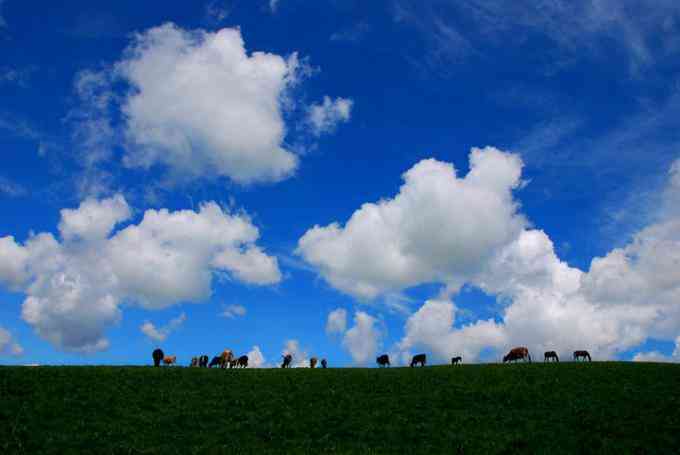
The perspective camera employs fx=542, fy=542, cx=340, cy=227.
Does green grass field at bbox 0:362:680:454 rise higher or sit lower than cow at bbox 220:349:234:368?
lower

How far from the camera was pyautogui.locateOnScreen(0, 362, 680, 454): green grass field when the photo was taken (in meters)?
27.2

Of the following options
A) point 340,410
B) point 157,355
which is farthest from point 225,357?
point 340,410

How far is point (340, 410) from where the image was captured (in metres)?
34.1

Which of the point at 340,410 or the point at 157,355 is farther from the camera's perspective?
the point at 157,355

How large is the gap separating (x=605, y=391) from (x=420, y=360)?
80.9ft

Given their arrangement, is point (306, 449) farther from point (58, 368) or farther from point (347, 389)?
point (58, 368)

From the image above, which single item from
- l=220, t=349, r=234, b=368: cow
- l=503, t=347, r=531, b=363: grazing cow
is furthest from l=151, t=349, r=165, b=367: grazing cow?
l=503, t=347, r=531, b=363: grazing cow

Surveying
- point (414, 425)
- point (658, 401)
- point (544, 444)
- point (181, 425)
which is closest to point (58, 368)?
point (181, 425)

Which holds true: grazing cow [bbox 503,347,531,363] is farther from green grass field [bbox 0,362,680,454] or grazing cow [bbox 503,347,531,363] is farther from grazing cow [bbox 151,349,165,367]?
grazing cow [bbox 151,349,165,367]

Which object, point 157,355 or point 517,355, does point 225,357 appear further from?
point 517,355

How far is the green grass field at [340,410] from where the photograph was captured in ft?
89.4

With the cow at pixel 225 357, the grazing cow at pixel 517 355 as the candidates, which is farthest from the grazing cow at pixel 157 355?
the grazing cow at pixel 517 355

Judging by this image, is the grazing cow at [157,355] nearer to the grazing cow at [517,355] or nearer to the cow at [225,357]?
the cow at [225,357]

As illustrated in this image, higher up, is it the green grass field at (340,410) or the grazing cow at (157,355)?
the grazing cow at (157,355)
